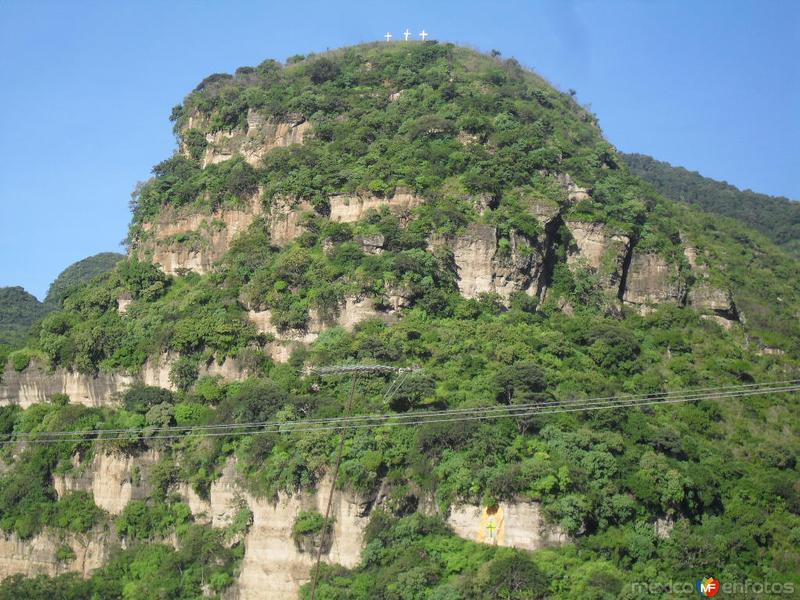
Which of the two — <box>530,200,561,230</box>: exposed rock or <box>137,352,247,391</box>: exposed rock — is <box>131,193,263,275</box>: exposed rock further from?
<box>530,200,561,230</box>: exposed rock

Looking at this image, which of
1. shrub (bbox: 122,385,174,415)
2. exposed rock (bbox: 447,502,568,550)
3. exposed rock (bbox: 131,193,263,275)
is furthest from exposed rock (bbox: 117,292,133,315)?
exposed rock (bbox: 447,502,568,550)

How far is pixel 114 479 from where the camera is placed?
5238 cm

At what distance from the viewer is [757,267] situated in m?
75.3

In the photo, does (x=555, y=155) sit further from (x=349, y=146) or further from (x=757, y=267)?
(x=757, y=267)

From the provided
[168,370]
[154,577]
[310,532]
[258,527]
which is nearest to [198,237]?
[168,370]

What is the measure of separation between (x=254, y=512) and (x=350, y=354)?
8637mm

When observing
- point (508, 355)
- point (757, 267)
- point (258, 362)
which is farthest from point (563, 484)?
point (757, 267)

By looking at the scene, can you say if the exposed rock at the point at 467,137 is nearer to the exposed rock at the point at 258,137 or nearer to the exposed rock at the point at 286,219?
the exposed rock at the point at 258,137

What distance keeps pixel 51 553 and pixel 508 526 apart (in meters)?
23.4

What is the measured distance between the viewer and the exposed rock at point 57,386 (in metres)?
56.8

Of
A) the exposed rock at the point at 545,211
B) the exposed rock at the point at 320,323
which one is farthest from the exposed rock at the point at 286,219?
the exposed rock at the point at 545,211

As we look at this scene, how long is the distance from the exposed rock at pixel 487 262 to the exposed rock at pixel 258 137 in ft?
51.7

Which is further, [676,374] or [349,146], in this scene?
[349,146]

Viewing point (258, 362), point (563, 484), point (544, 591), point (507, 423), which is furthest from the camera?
point (258, 362)
